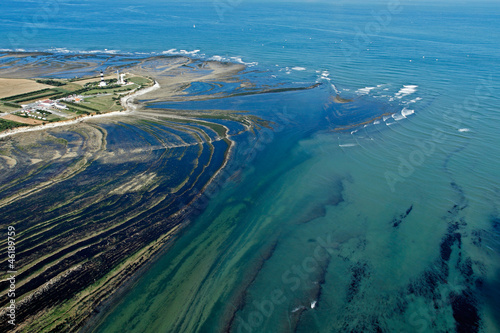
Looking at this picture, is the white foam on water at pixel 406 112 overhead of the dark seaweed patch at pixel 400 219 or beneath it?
overhead

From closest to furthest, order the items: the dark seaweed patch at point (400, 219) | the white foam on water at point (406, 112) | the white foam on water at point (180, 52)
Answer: the dark seaweed patch at point (400, 219) < the white foam on water at point (406, 112) < the white foam on water at point (180, 52)

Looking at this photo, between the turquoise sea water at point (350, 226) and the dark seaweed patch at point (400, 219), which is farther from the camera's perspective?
the dark seaweed patch at point (400, 219)

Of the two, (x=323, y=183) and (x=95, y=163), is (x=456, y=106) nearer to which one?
(x=323, y=183)

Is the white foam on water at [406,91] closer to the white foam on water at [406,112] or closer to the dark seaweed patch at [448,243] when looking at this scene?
Result: the white foam on water at [406,112]

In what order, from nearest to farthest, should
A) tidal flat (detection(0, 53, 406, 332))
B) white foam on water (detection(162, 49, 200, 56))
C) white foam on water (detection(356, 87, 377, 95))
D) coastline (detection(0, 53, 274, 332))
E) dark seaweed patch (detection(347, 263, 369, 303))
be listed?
coastline (detection(0, 53, 274, 332)) → dark seaweed patch (detection(347, 263, 369, 303)) → tidal flat (detection(0, 53, 406, 332)) → white foam on water (detection(356, 87, 377, 95)) → white foam on water (detection(162, 49, 200, 56))

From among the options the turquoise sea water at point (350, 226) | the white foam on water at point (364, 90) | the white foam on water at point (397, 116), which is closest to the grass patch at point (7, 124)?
the turquoise sea water at point (350, 226)

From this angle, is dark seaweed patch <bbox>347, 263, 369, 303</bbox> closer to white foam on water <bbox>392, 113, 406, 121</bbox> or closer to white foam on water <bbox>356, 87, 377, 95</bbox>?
white foam on water <bbox>392, 113, 406, 121</bbox>

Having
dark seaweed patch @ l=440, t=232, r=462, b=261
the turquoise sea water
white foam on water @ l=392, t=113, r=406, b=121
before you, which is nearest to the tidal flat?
the turquoise sea water

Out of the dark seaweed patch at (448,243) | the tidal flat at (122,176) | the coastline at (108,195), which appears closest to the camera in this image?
the coastline at (108,195)

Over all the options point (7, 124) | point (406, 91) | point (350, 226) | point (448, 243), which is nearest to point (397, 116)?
point (406, 91)
